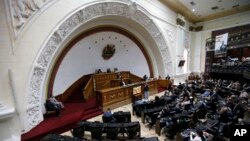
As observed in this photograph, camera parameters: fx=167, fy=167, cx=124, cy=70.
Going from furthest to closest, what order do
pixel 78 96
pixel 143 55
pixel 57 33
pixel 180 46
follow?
pixel 180 46 < pixel 143 55 < pixel 78 96 < pixel 57 33

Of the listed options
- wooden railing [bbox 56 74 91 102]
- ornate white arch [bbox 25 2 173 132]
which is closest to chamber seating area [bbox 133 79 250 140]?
wooden railing [bbox 56 74 91 102]

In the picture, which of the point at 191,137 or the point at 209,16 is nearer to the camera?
the point at 191,137

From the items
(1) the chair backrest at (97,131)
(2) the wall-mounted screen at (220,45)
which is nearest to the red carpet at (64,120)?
(1) the chair backrest at (97,131)

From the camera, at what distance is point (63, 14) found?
7.16 m

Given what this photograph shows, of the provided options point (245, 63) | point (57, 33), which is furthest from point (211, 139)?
point (245, 63)

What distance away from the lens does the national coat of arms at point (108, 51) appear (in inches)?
462

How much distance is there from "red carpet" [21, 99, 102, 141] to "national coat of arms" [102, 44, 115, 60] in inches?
162

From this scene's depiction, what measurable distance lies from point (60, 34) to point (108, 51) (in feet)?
16.2

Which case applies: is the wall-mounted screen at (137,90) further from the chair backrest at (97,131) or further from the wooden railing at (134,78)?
the chair backrest at (97,131)

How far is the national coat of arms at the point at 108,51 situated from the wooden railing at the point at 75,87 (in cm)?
198

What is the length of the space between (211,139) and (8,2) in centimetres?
718

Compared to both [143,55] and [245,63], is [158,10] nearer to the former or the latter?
[143,55]

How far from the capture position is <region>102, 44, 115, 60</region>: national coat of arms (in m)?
11.7

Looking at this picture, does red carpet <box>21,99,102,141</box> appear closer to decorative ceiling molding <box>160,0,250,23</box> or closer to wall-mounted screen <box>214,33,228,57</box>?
decorative ceiling molding <box>160,0,250,23</box>
